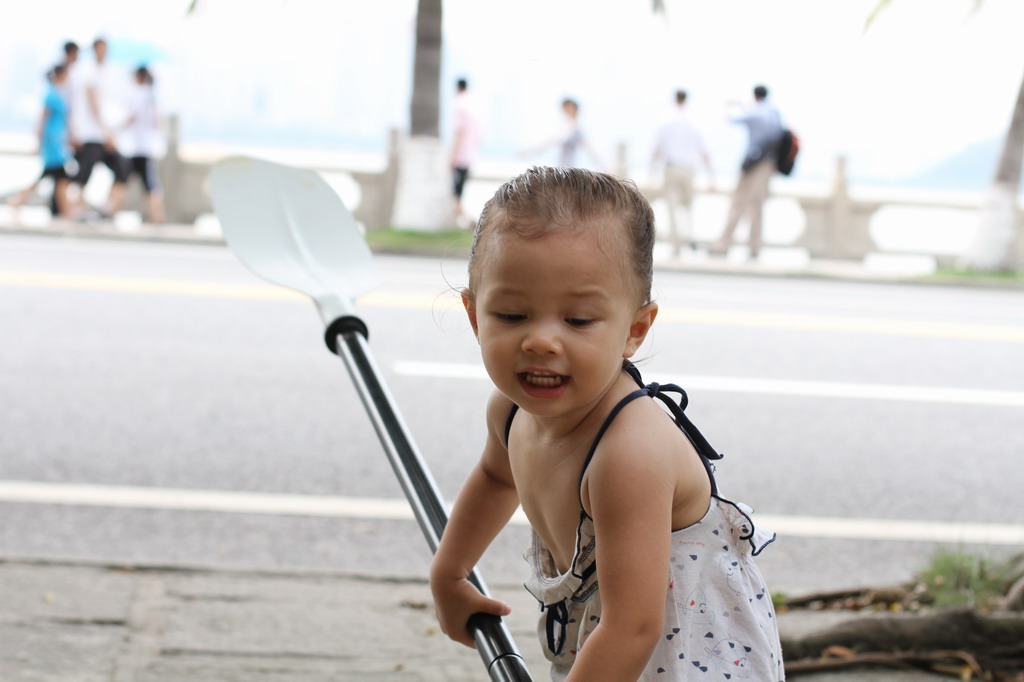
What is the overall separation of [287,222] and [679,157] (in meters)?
10.1

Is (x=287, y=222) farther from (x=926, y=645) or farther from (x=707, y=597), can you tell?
(x=926, y=645)

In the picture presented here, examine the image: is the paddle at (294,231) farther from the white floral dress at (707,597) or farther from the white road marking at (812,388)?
the white road marking at (812,388)

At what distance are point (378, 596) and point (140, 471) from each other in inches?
60.5

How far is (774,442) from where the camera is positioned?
4.94 meters

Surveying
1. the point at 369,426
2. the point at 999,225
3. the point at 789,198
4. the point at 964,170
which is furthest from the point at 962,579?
the point at 964,170

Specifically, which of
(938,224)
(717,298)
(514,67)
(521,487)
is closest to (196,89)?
(514,67)

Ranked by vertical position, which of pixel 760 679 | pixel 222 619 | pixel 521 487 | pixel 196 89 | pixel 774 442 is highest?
pixel 521 487

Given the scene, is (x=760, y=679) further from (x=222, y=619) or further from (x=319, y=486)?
(x=319, y=486)

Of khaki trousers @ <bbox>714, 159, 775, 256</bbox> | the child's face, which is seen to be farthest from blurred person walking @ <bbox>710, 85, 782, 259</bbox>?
the child's face

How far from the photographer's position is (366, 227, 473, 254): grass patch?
1115 centimetres

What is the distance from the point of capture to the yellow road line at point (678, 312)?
7.81 meters

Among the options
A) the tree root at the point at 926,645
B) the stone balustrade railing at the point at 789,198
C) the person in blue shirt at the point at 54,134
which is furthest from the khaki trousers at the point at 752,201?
the tree root at the point at 926,645

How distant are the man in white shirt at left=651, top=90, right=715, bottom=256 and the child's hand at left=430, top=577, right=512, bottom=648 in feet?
34.0

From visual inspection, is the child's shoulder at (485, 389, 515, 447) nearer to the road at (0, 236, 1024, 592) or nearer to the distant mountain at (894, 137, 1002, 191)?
the road at (0, 236, 1024, 592)
